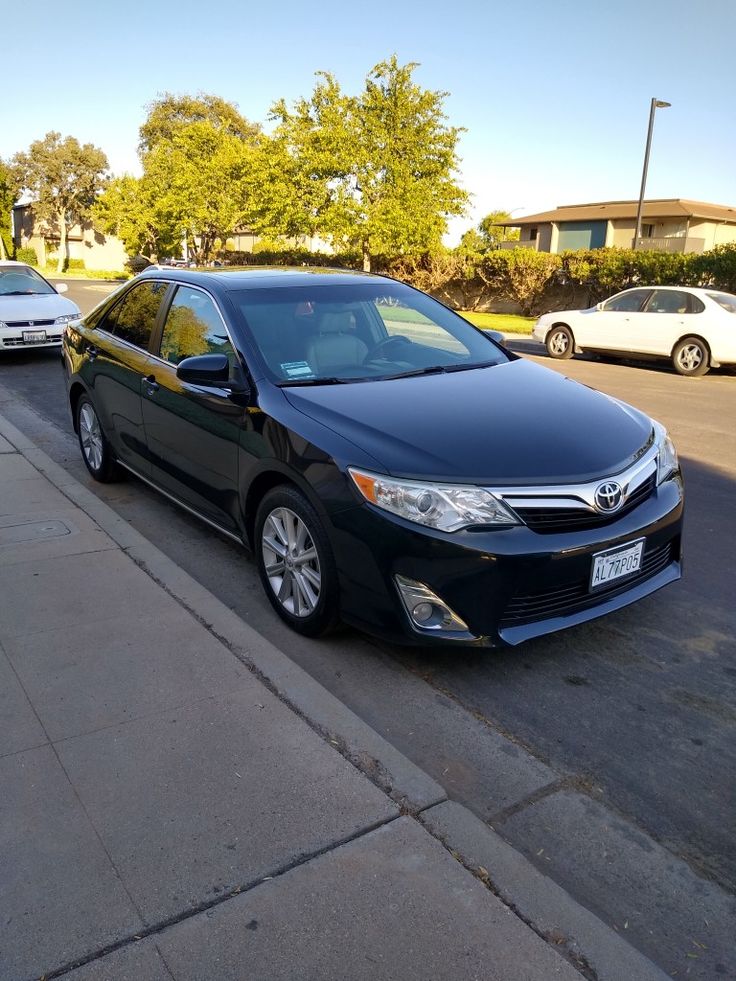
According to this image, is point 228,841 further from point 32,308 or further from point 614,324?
point 614,324

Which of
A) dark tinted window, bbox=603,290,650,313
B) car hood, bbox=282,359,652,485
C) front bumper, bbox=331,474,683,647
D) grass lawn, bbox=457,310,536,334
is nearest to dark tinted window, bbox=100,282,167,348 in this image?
car hood, bbox=282,359,652,485

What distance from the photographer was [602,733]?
319 centimetres

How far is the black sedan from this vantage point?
3229mm

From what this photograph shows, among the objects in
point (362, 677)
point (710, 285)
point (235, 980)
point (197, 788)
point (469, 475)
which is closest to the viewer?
point (235, 980)

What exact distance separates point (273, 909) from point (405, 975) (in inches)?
15.7

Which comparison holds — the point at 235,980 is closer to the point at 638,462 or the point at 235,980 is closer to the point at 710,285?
the point at 638,462

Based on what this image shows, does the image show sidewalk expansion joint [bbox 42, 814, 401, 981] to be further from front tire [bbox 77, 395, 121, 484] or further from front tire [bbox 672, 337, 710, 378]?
front tire [bbox 672, 337, 710, 378]

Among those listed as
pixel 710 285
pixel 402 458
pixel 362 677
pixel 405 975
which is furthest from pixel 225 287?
pixel 710 285

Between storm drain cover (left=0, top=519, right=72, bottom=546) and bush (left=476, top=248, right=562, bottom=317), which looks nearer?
storm drain cover (left=0, top=519, right=72, bottom=546)

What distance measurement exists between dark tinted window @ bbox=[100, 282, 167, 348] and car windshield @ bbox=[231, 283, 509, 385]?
984mm

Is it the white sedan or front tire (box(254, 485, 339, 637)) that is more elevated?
the white sedan

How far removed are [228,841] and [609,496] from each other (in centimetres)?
198

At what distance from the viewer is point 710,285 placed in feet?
67.9

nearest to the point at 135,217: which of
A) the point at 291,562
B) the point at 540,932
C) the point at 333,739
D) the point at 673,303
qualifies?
the point at 673,303
